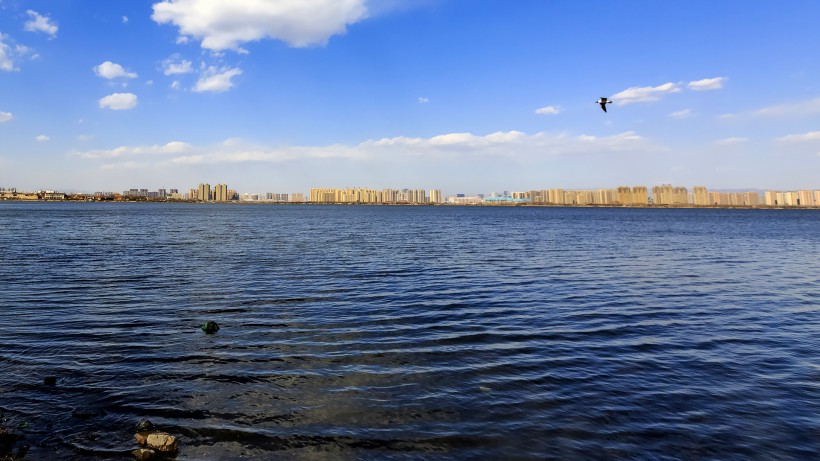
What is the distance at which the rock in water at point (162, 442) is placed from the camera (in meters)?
9.56

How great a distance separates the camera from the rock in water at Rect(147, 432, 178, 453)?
31.4ft

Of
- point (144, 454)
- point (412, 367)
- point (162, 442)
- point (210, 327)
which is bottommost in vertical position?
point (412, 367)

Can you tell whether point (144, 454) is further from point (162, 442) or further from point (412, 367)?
point (412, 367)

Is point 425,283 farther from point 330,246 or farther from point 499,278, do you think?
point 330,246

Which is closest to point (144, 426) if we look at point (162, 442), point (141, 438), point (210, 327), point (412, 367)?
point (141, 438)

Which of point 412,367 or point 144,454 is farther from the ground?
point 144,454

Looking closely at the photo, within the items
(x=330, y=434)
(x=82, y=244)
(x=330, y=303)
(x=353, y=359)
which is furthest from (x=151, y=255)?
(x=330, y=434)

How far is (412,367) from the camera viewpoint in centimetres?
1487

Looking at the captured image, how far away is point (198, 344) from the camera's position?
16.9 meters

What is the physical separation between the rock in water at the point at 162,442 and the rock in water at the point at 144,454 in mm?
126

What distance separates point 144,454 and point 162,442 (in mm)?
364

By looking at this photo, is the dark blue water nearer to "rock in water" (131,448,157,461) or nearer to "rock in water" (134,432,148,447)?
"rock in water" (134,432,148,447)

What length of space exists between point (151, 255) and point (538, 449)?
143ft

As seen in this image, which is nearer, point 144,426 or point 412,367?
point 144,426
